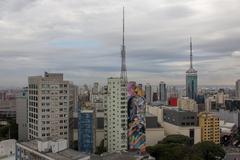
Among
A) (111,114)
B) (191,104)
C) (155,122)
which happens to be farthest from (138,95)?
(191,104)

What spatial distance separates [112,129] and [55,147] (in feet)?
31.2

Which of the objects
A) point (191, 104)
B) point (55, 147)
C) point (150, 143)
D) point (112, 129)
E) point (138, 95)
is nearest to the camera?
point (55, 147)

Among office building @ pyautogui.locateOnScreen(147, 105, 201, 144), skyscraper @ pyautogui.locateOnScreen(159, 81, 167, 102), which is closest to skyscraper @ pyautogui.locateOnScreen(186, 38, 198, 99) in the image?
skyscraper @ pyautogui.locateOnScreen(159, 81, 167, 102)

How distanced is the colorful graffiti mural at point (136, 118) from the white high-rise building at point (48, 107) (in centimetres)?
473

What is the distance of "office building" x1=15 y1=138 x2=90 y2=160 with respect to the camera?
11.5 m

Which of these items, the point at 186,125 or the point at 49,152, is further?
the point at 186,125

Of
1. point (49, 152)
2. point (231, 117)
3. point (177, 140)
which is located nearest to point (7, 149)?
point (49, 152)

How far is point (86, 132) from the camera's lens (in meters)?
20.8

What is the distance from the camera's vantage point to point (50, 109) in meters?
18.9

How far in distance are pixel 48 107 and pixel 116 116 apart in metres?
4.64

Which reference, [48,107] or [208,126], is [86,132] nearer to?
[48,107]

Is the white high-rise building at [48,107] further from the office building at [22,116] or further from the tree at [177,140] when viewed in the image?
the tree at [177,140]

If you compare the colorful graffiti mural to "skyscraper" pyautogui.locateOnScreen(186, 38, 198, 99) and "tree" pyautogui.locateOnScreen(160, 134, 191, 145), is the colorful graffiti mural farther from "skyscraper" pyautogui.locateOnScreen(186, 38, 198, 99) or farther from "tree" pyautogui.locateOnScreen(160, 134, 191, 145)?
"skyscraper" pyautogui.locateOnScreen(186, 38, 198, 99)

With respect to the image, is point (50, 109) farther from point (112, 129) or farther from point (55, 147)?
point (55, 147)
